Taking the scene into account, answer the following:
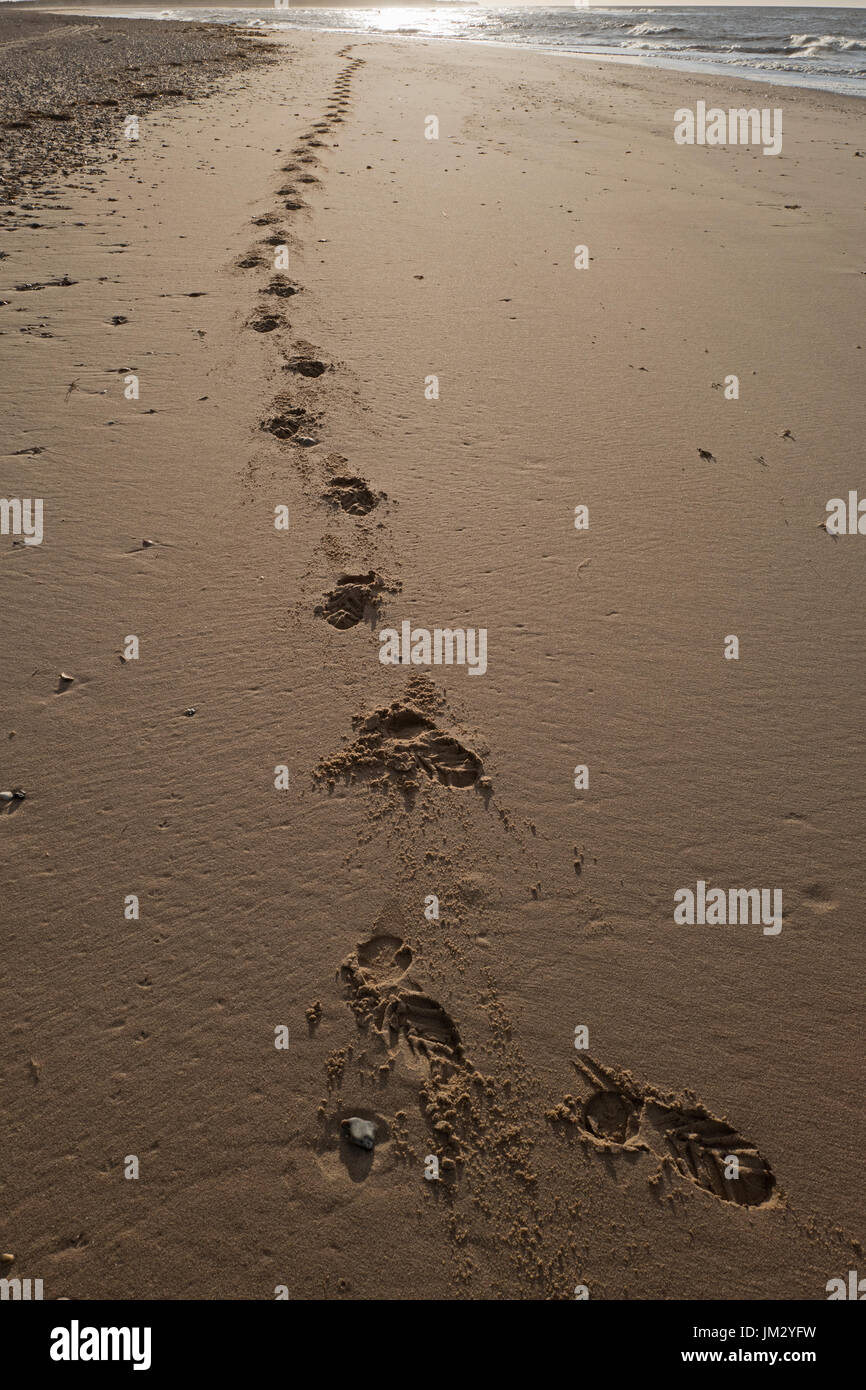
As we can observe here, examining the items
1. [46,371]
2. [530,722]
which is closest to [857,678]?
[530,722]

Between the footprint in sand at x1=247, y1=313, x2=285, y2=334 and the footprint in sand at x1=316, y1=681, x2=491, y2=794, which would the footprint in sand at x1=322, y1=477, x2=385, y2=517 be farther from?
the footprint in sand at x1=247, y1=313, x2=285, y2=334

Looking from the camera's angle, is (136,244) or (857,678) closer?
(857,678)

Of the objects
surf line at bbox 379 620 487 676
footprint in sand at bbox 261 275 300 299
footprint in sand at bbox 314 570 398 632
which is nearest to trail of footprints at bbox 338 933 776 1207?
surf line at bbox 379 620 487 676

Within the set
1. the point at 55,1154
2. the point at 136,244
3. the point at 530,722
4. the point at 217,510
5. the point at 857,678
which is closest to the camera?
the point at 55,1154

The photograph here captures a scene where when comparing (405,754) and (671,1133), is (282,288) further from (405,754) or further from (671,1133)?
(671,1133)

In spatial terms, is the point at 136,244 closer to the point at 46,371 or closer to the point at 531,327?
the point at 46,371

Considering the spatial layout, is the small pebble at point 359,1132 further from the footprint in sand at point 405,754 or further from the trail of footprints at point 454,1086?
the footprint in sand at point 405,754
